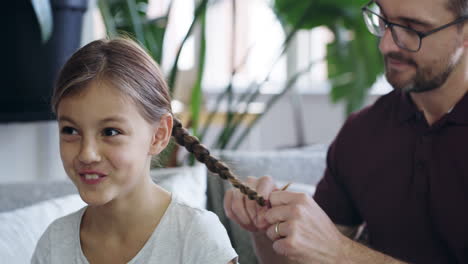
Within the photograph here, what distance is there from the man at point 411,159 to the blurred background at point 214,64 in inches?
16.7

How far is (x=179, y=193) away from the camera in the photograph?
146cm

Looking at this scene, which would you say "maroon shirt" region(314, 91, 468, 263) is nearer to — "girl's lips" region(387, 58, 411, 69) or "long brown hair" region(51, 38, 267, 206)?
"girl's lips" region(387, 58, 411, 69)

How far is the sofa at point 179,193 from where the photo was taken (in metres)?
1.21

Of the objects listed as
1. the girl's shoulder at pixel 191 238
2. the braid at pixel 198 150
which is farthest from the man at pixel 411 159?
the girl's shoulder at pixel 191 238

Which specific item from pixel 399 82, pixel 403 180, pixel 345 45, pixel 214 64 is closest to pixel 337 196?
pixel 403 180

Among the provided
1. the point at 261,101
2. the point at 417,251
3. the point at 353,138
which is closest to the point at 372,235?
the point at 417,251

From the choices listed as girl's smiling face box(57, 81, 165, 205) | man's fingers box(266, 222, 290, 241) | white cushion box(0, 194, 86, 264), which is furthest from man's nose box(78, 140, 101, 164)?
man's fingers box(266, 222, 290, 241)

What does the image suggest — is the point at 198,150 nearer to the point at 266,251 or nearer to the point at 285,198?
the point at 285,198

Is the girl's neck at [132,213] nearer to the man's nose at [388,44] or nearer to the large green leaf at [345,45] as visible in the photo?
the man's nose at [388,44]

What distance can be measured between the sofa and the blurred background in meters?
0.20

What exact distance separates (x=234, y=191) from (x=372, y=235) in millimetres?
405

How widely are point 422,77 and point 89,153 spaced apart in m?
0.82

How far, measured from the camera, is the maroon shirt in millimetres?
1402

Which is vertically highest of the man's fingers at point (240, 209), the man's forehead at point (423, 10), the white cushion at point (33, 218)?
the man's forehead at point (423, 10)
